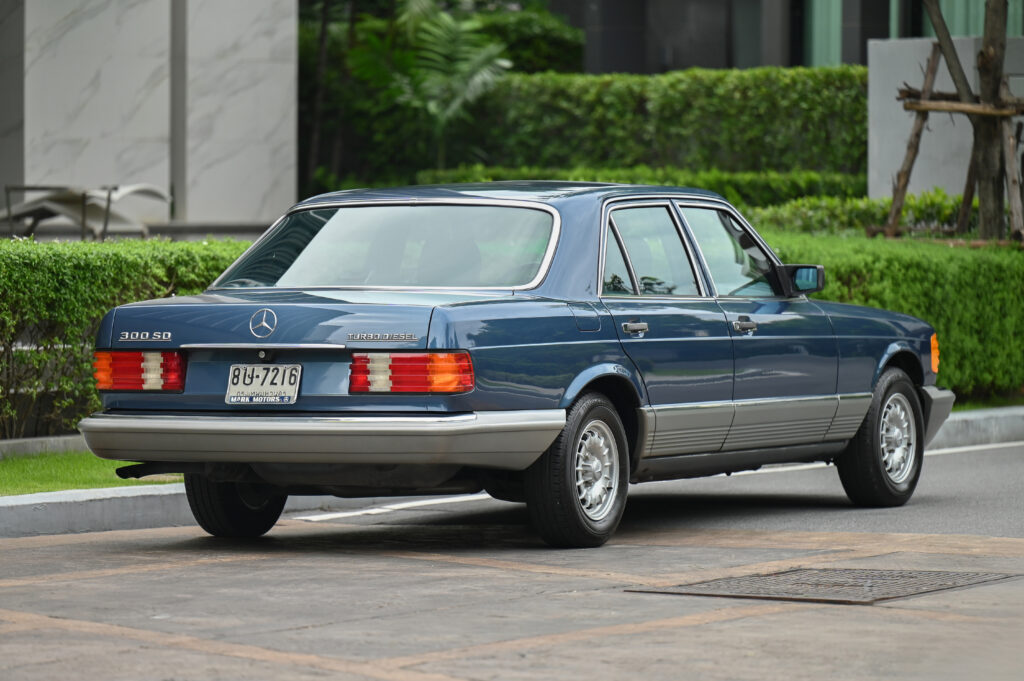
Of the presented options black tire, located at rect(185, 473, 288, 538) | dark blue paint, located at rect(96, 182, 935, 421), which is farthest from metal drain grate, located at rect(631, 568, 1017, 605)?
black tire, located at rect(185, 473, 288, 538)

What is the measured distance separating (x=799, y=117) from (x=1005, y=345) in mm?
12369

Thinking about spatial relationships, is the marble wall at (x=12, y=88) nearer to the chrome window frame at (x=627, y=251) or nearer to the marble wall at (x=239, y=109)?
the marble wall at (x=239, y=109)

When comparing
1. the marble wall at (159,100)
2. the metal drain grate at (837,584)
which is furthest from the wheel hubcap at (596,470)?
the marble wall at (159,100)

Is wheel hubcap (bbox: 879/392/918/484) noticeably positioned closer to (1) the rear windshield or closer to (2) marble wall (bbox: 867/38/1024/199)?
(1) the rear windshield

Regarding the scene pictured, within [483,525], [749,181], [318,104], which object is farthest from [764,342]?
[318,104]

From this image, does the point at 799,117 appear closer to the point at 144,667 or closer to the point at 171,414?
the point at 171,414

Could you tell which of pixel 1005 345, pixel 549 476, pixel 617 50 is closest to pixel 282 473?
pixel 549 476

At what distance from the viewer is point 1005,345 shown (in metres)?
16.5

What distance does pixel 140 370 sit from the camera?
826 cm

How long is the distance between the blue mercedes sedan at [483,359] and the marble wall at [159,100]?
47.6ft

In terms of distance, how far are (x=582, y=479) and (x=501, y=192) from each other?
1.46 metres

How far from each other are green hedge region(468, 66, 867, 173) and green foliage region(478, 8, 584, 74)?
5.63 meters

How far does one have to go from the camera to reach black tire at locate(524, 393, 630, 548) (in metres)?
8.20

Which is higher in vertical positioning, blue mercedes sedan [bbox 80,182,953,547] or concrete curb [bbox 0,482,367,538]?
blue mercedes sedan [bbox 80,182,953,547]
